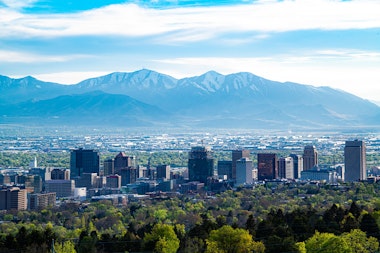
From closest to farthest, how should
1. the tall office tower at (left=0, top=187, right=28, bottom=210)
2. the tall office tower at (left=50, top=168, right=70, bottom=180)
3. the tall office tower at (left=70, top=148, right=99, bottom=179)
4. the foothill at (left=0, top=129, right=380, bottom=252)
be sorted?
the foothill at (left=0, top=129, right=380, bottom=252)
the tall office tower at (left=0, top=187, right=28, bottom=210)
the tall office tower at (left=50, top=168, right=70, bottom=180)
the tall office tower at (left=70, top=148, right=99, bottom=179)

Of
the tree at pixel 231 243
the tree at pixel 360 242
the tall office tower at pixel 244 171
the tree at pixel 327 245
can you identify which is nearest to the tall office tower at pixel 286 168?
the tall office tower at pixel 244 171

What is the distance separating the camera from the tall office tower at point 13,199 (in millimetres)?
67375

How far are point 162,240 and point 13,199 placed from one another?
4144cm

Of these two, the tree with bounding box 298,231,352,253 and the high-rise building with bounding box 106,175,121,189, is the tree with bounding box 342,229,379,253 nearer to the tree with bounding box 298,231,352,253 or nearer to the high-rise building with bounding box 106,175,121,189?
the tree with bounding box 298,231,352,253

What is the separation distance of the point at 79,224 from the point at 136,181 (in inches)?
1864

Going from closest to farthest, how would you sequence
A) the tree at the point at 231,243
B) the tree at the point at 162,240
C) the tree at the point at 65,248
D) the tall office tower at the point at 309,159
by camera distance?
the tree at the point at 231,243, the tree at the point at 65,248, the tree at the point at 162,240, the tall office tower at the point at 309,159

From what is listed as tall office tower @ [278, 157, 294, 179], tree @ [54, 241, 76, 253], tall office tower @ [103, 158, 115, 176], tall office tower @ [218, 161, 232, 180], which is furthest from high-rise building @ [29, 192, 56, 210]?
tree @ [54, 241, 76, 253]

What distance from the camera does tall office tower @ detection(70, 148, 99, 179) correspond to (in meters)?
101

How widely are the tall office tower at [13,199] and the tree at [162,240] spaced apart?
1524 inches

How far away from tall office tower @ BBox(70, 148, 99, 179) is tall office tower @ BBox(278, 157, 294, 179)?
19.3 m

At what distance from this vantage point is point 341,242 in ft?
84.3

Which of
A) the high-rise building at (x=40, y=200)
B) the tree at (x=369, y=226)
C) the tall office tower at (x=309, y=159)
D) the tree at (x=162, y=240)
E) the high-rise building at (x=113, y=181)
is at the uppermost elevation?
the tall office tower at (x=309, y=159)

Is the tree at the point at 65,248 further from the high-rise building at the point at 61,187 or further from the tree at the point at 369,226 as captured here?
the high-rise building at the point at 61,187

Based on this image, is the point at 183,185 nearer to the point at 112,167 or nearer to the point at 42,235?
the point at 112,167
